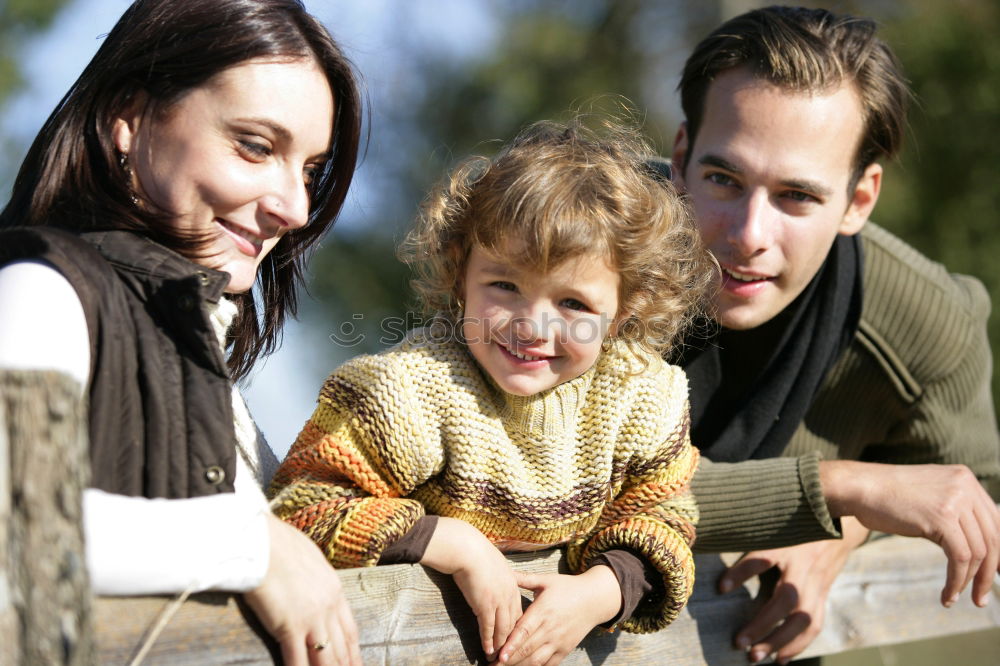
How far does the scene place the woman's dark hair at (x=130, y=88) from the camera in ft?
6.69

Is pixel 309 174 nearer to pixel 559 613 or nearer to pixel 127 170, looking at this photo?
pixel 127 170

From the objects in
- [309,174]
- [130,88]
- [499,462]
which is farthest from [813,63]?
[130,88]

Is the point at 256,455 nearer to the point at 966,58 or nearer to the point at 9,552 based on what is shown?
the point at 9,552

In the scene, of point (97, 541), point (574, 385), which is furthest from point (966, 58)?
point (97, 541)

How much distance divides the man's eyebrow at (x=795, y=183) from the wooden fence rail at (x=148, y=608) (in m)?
1.00

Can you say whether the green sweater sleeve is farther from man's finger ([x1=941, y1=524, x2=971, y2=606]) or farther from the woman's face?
the woman's face

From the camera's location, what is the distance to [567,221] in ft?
6.75

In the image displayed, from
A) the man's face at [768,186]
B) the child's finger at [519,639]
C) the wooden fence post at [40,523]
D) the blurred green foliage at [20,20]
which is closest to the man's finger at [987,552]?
the man's face at [768,186]

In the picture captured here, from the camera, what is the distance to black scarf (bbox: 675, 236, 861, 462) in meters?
3.07

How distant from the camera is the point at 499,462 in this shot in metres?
2.08

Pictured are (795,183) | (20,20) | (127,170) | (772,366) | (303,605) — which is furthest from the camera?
(20,20)

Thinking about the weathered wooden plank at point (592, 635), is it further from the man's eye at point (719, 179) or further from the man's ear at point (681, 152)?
the man's ear at point (681, 152)

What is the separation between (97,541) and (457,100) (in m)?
9.17

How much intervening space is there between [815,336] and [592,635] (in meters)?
1.36
